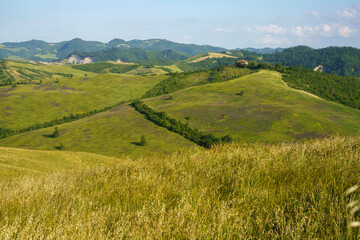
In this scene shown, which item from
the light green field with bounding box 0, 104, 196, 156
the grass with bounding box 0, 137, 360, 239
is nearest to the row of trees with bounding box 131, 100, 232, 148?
the light green field with bounding box 0, 104, 196, 156

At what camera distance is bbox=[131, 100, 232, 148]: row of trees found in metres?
115

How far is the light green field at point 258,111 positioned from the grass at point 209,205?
96273 mm

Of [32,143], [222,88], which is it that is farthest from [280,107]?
[32,143]

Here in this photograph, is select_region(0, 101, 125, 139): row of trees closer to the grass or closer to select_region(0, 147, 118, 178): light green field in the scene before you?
select_region(0, 147, 118, 178): light green field

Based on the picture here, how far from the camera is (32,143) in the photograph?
125 m

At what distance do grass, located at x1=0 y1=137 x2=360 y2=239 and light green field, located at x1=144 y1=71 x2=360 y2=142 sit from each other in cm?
9627

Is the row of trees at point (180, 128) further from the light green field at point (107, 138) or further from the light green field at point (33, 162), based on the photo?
the light green field at point (33, 162)

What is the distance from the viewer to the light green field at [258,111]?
365 ft

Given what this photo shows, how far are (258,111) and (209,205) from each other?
138272mm

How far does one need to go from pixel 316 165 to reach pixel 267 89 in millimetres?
175076

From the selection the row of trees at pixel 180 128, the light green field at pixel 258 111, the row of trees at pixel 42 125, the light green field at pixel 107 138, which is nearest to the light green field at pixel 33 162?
the light green field at pixel 107 138

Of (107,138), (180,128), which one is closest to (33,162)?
(107,138)

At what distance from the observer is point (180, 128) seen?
436 feet

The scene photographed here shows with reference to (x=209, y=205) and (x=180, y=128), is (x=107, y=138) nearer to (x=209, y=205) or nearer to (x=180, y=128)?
(x=180, y=128)
